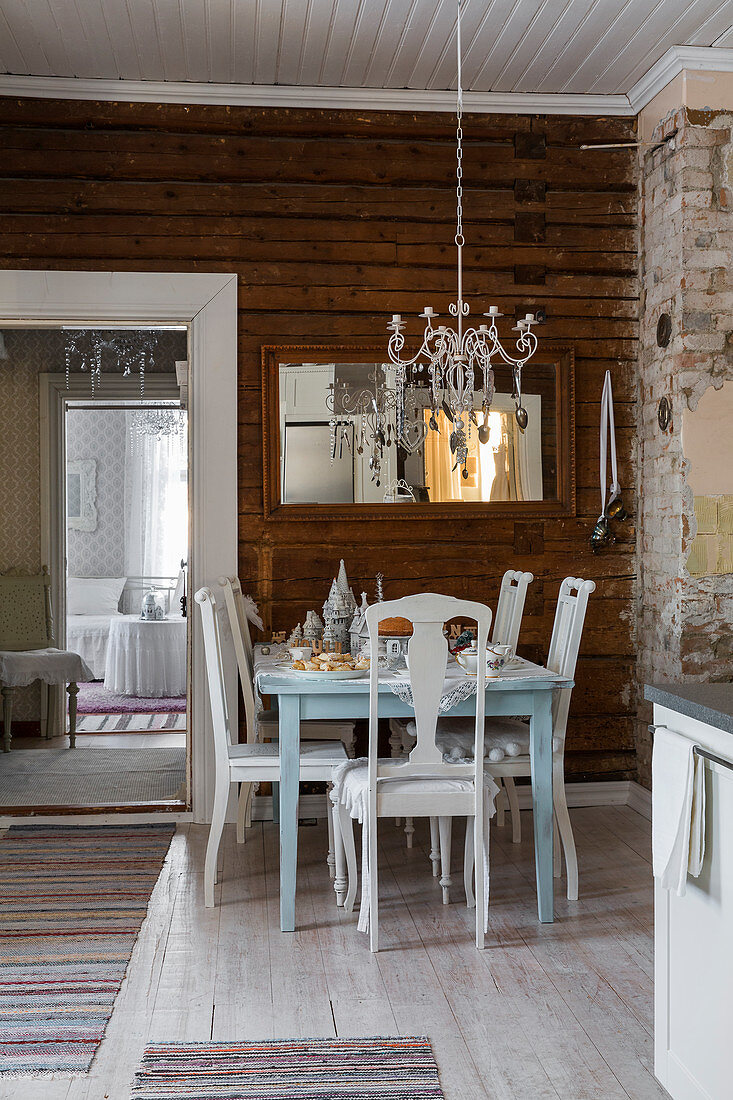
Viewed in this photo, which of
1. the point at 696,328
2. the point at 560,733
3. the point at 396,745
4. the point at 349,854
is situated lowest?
the point at 349,854

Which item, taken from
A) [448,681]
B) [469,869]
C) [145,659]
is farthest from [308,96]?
[469,869]

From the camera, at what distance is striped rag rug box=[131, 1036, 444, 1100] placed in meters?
2.16

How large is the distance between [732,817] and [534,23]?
3080 millimetres

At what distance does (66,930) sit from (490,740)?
1.47 metres

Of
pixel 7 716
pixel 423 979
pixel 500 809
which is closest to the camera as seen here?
pixel 423 979

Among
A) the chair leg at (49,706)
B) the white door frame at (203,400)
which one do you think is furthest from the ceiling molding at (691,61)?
the chair leg at (49,706)

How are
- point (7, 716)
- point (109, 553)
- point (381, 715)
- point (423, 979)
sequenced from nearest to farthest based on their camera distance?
point (423, 979)
point (381, 715)
point (109, 553)
point (7, 716)

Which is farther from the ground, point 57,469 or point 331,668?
point 57,469

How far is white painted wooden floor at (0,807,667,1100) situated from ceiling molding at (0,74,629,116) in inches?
122

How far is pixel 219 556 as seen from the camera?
14.0 feet

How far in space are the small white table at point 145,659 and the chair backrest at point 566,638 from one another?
6.75ft

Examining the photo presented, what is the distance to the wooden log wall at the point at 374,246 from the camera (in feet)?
13.8

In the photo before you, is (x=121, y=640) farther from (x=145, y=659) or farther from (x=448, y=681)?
(x=448, y=681)

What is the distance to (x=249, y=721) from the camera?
4070 mm
